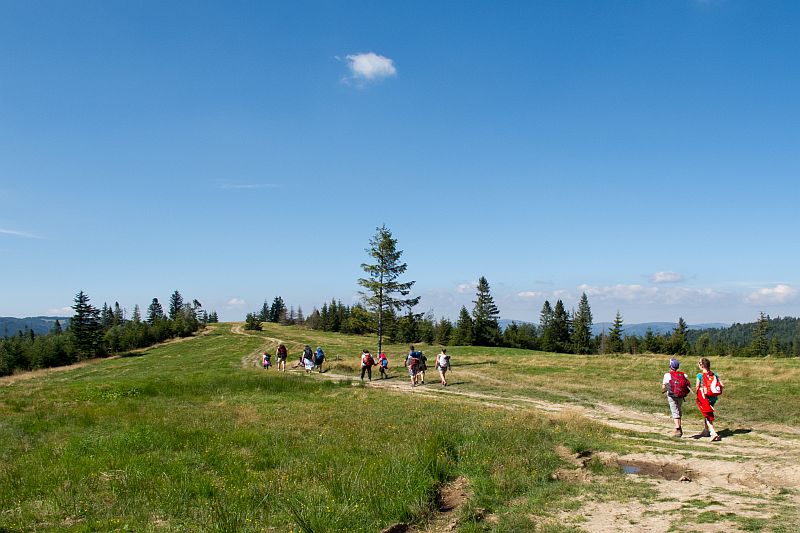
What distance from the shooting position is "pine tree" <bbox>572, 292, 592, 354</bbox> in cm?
9688

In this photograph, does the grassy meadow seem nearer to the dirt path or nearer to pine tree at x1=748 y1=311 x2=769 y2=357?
the dirt path

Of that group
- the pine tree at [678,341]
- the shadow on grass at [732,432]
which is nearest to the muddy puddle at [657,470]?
the shadow on grass at [732,432]

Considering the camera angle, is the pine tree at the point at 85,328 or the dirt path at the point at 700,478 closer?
the dirt path at the point at 700,478

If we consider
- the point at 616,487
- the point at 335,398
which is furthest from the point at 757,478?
the point at 335,398

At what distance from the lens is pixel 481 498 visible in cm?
873

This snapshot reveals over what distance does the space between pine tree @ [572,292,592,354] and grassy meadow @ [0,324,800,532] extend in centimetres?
7615

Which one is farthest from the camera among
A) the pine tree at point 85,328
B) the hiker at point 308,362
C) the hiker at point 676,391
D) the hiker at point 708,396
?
the pine tree at point 85,328

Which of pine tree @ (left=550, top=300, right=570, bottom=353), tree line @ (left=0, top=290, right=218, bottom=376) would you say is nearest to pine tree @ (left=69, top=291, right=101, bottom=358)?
tree line @ (left=0, top=290, right=218, bottom=376)

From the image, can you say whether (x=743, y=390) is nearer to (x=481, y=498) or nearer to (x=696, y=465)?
Answer: (x=696, y=465)

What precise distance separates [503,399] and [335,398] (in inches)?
292

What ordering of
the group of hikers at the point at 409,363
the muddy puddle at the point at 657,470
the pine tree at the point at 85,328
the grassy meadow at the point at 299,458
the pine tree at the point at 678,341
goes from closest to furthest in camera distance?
the grassy meadow at the point at 299,458
the muddy puddle at the point at 657,470
the group of hikers at the point at 409,363
the pine tree at the point at 85,328
the pine tree at the point at 678,341

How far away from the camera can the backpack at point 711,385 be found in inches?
521

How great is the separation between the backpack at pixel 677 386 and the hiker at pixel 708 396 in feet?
1.42

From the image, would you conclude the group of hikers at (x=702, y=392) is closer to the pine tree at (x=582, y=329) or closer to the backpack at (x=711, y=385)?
the backpack at (x=711, y=385)
